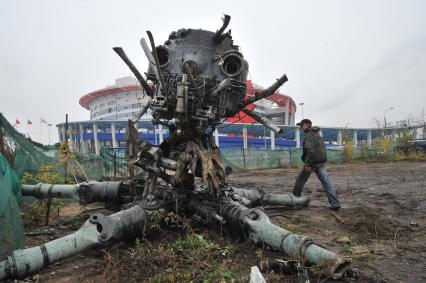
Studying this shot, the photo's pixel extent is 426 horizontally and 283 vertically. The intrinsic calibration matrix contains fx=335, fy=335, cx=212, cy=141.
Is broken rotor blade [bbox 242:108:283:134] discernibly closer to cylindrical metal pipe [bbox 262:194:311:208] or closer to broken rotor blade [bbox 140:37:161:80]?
cylindrical metal pipe [bbox 262:194:311:208]

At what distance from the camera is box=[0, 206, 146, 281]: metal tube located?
148 inches

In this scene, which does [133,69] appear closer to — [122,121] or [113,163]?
[113,163]

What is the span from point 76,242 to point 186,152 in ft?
7.60

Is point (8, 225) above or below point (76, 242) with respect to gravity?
above

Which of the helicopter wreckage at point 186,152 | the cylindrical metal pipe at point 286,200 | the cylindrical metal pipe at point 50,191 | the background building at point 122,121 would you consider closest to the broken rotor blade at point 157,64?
the helicopter wreckage at point 186,152

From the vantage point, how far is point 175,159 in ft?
20.9

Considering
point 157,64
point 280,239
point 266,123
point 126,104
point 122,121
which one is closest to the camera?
point 280,239

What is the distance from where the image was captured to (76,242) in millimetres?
4363

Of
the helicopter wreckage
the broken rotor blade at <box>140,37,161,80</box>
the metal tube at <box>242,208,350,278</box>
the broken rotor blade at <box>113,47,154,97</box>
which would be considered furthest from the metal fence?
the metal tube at <box>242,208,350,278</box>

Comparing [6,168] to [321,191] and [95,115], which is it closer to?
[321,191]

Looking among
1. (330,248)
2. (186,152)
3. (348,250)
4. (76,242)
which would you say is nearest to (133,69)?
(186,152)

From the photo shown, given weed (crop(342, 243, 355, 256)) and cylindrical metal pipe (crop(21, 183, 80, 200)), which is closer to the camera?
weed (crop(342, 243, 355, 256))

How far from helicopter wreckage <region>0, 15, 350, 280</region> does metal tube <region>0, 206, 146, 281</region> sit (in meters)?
0.02

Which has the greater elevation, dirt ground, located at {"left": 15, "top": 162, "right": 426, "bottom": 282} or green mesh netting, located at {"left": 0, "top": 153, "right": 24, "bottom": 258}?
green mesh netting, located at {"left": 0, "top": 153, "right": 24, "bottom": 258}
